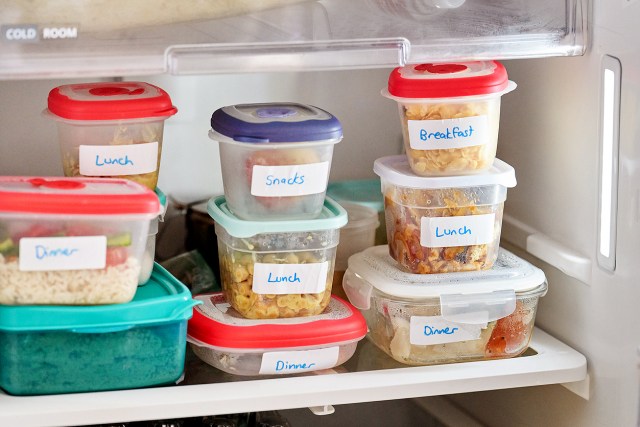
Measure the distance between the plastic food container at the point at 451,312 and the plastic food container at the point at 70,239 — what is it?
0.37 m

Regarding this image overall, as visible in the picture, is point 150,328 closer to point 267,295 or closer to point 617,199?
point 267,295

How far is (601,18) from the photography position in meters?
1.34

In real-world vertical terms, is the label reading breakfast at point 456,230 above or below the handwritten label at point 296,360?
above

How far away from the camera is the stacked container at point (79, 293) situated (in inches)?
47.6

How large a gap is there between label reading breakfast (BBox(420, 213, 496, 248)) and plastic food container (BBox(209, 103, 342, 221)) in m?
0.16

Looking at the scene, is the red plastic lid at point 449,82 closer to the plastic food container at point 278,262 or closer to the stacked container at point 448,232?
the stacked container at point 448,232

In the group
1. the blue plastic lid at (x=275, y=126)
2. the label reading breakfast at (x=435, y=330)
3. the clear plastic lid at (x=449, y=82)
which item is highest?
the clear plastic lid at (x=449, y=82)

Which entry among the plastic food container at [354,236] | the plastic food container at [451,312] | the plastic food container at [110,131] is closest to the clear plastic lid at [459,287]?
the plastic food container at [451,312]

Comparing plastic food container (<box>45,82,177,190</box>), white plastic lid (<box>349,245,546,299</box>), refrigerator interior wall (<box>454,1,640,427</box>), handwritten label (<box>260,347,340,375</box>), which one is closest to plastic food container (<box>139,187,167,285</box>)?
plastic food container (<box>45,82,177,190</box>)

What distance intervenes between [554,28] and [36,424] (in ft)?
2.81

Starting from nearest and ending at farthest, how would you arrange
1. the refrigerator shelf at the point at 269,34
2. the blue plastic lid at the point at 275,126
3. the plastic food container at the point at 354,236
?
the refrigerator shelf at the point at 269,34
the blue plastic lid at the point at 275,126
the plastic food container at the point at 354,236

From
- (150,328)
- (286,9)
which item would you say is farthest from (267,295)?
(286,9)

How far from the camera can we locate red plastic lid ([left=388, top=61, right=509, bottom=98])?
53.5 inches

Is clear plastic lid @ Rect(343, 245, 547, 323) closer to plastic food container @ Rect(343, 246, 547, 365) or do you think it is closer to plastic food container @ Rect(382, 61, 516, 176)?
plastic food container @ Rect(343, 246, 547, 365)
